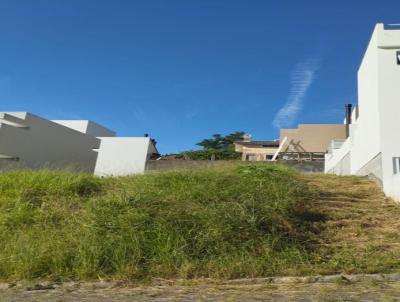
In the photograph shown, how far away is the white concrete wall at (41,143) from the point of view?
1538 centimetres

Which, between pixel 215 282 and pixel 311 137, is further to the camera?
pixel 311 137

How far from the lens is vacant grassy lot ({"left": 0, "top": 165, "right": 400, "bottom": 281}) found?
15.3 ft

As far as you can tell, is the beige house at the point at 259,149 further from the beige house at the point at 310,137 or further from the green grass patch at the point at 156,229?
the green grass patch at the point at 156,229

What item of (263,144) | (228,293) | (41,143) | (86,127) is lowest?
(228,293)

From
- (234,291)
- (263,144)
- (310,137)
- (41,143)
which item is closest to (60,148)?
(41,143)

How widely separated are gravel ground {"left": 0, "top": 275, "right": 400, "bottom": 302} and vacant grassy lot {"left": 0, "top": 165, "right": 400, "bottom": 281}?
27 cm

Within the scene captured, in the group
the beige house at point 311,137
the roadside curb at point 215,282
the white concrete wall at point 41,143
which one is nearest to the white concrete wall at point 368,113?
the roadside curb at point 215,282

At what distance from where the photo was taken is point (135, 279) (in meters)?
4.41

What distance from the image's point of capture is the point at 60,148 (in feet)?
61.7

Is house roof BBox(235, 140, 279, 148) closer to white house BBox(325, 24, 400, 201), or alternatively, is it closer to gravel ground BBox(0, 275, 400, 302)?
white house BBox(325, 24, 400, 201)

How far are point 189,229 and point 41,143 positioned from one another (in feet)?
45.0

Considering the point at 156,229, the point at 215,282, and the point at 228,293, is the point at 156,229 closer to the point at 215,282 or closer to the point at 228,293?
the point at 215,282

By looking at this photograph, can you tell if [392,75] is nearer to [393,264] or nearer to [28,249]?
[393,264]

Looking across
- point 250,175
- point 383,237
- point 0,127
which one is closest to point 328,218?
point 383,237
